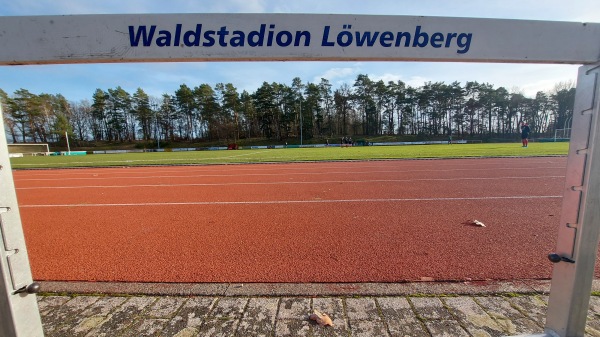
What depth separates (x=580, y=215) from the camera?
71.1 inches

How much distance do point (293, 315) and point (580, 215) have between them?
230 centimetres

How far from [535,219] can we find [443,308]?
4.12m

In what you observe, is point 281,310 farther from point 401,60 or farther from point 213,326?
point 401,60

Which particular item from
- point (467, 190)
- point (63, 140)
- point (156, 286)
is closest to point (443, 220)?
point (467, 190)

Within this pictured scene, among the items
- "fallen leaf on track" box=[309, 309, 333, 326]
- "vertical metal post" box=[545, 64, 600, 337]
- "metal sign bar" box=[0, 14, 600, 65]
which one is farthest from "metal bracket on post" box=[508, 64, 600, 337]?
"fallen leaf on track" box=[309, 309, 333, 326]

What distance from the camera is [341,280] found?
309cm

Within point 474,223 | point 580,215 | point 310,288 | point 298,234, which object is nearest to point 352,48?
point 580,215

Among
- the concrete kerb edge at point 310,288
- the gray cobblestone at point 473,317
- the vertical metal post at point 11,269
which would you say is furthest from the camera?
the concrete kerb edge at point 310,288

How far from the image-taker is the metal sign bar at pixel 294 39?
1728mm

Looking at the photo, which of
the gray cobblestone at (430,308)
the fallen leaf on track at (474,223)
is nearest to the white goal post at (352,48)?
the gray cobblestone at (430,308)

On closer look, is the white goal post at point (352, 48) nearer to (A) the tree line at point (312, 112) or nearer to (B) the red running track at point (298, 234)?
(B) the red running track at point (298, 234)

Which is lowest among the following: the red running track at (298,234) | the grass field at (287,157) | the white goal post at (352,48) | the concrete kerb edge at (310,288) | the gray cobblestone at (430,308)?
the grass field at (287,157)

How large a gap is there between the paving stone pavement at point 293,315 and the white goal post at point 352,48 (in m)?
0.57

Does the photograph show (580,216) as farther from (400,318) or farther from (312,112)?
(312,112)
